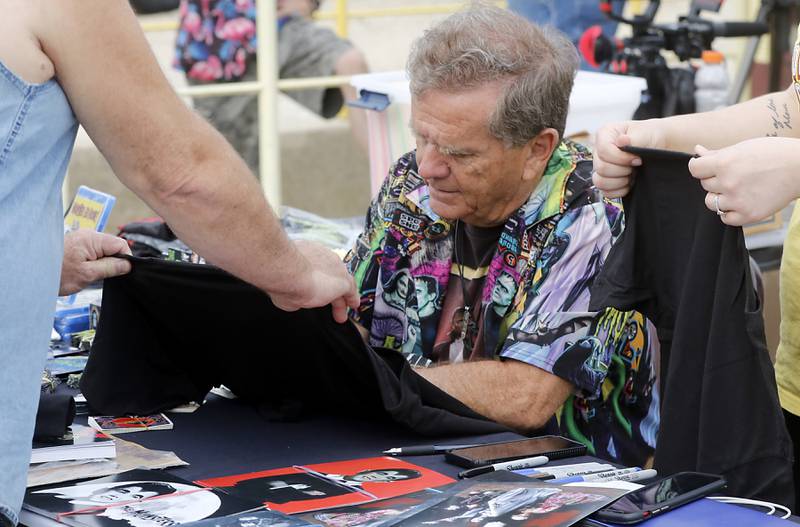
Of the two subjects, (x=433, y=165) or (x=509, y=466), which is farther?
(x=433, y=165)

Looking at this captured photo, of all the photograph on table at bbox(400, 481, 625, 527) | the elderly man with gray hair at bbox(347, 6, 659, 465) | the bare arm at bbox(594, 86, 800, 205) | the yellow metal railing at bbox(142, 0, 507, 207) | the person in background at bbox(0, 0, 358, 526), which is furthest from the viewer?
the yellow metal railing at bbox(142, 0, 507, 207)

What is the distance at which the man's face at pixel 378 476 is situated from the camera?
66.3 inches

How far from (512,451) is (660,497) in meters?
0.34

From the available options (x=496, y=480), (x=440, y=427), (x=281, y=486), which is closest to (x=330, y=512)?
(x=281, y=486)

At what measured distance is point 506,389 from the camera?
2.10 meters

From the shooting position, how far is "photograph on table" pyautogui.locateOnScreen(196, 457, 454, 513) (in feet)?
5.19

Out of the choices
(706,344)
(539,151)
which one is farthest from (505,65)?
(706,344)

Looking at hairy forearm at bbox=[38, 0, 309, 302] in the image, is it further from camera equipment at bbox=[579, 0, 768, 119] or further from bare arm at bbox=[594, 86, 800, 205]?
camera equipment at bbox=[579, 0, 768, 119]

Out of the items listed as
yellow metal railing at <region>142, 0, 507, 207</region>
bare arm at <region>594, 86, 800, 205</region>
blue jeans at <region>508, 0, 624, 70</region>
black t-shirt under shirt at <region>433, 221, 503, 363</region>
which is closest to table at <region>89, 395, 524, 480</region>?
black t-shirt under shirt at <region>433, 221, 503, 363</region>

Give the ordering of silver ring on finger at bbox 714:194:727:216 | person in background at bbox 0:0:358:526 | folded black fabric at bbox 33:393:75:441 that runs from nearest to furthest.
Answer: person in background at bbox 0:0:358:526 < silver ring on finger at bbox 714:194:727:216 < folded black fabric at bbox 33:393:75:441

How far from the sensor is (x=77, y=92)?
1362mm

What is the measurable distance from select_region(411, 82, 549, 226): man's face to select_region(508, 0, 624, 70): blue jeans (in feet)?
9.50

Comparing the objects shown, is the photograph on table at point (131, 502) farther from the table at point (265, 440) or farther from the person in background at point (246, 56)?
the person in background at point (246, 56)

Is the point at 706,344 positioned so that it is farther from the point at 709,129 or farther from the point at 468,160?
the point at 468,160
